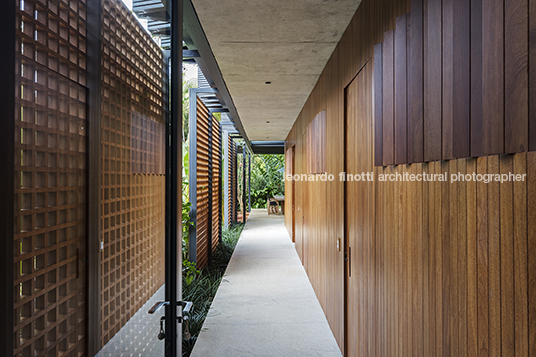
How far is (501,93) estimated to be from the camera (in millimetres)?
863

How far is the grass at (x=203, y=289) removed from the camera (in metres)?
3.25

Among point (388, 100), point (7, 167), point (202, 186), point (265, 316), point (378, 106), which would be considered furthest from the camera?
point (202, 186)

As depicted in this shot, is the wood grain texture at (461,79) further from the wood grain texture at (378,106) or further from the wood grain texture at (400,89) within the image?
the wood grain texture at (378,106)

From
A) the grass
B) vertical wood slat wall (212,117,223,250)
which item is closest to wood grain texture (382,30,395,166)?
the grass

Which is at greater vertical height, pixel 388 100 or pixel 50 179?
pixel 388 100

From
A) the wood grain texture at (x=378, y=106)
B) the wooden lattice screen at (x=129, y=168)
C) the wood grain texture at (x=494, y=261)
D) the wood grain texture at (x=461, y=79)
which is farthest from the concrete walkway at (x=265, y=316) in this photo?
the wood grain texture at (x=461, y=79)

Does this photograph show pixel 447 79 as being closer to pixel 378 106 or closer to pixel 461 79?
pixel 461 79

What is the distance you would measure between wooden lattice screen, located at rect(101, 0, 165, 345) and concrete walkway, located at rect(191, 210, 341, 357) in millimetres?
1704

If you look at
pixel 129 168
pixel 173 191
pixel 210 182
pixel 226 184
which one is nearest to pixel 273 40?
pixel 173 191

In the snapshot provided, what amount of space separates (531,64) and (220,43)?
Answer: 8.62ft

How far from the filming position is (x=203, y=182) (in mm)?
5562

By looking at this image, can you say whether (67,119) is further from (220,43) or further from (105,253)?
(220,43)

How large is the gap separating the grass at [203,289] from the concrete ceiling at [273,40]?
2.66 metres

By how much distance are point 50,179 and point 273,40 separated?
2524 millimetres
